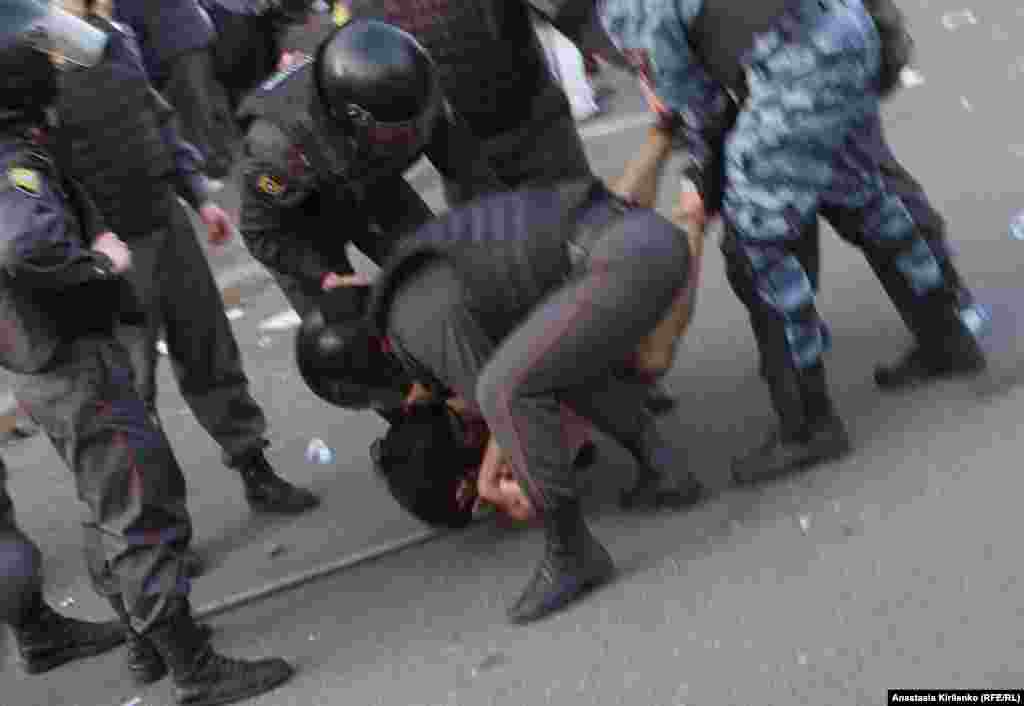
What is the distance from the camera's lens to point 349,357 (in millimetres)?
3506

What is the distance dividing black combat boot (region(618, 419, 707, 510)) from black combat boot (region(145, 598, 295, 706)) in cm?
111

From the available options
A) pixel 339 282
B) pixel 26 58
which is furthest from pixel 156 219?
pixel 26 58

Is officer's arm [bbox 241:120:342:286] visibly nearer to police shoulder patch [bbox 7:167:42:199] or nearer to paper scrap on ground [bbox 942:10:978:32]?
police shoulder patch [bbox 7:167:42:199]

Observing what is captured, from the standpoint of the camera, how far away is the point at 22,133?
10.2 ft

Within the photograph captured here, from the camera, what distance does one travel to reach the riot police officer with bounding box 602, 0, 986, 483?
323 cm

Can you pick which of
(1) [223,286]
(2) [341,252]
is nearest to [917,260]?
(2) [341,252]

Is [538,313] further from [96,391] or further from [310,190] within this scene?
[96,391]

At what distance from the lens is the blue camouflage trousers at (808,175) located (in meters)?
3.22

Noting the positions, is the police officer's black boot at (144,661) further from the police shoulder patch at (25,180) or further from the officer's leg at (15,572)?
the police shoulder patch at (25,180)

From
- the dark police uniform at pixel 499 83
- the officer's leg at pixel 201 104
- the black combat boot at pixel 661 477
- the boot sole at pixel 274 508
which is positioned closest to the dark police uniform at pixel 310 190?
the dark police uniform at pixel 499 83

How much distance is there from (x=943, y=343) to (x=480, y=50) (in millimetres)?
1580

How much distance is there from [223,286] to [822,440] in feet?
11.8

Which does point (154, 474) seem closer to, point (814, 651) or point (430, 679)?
point (430, 679)

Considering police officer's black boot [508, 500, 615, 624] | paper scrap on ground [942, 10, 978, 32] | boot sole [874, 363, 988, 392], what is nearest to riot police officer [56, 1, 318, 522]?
police officer's black boot [508, 500, 615, 624]
